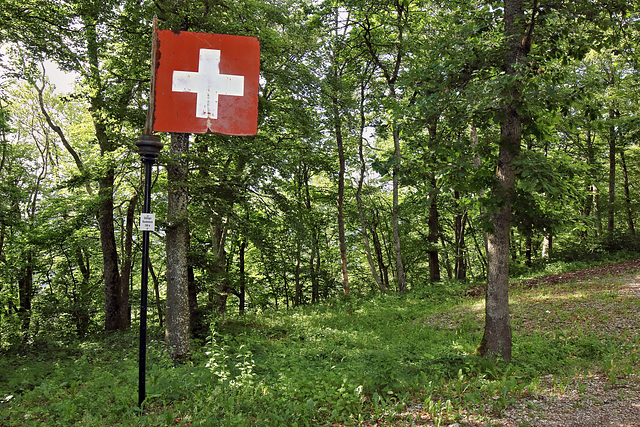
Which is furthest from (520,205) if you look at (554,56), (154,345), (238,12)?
(154,345)

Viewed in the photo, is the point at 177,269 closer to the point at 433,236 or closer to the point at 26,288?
the point at 433,236

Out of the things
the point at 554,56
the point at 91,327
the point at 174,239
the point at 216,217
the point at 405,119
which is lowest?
the point at 91,327

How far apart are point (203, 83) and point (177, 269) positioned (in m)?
4.31

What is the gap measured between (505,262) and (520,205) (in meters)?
1.02

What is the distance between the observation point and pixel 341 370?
592 cm

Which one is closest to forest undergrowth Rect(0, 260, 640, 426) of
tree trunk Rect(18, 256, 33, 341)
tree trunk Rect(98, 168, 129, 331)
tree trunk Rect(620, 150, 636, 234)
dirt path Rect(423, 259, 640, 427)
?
dirt path Rect(423, 259, 640, 427)

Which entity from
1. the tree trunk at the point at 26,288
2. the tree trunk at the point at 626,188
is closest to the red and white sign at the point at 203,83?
the tree trunk at the point at 26,288

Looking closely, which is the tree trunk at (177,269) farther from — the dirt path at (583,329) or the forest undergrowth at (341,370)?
the dirt path at (583,329)

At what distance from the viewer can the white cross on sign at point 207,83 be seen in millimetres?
4152

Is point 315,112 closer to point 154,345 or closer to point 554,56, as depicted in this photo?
point 554,56

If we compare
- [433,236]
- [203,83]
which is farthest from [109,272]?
[433,236]

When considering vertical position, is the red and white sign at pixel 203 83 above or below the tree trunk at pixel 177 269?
above

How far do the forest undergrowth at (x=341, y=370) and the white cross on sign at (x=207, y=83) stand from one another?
11.5 ft

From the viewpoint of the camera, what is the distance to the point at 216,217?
838cm
